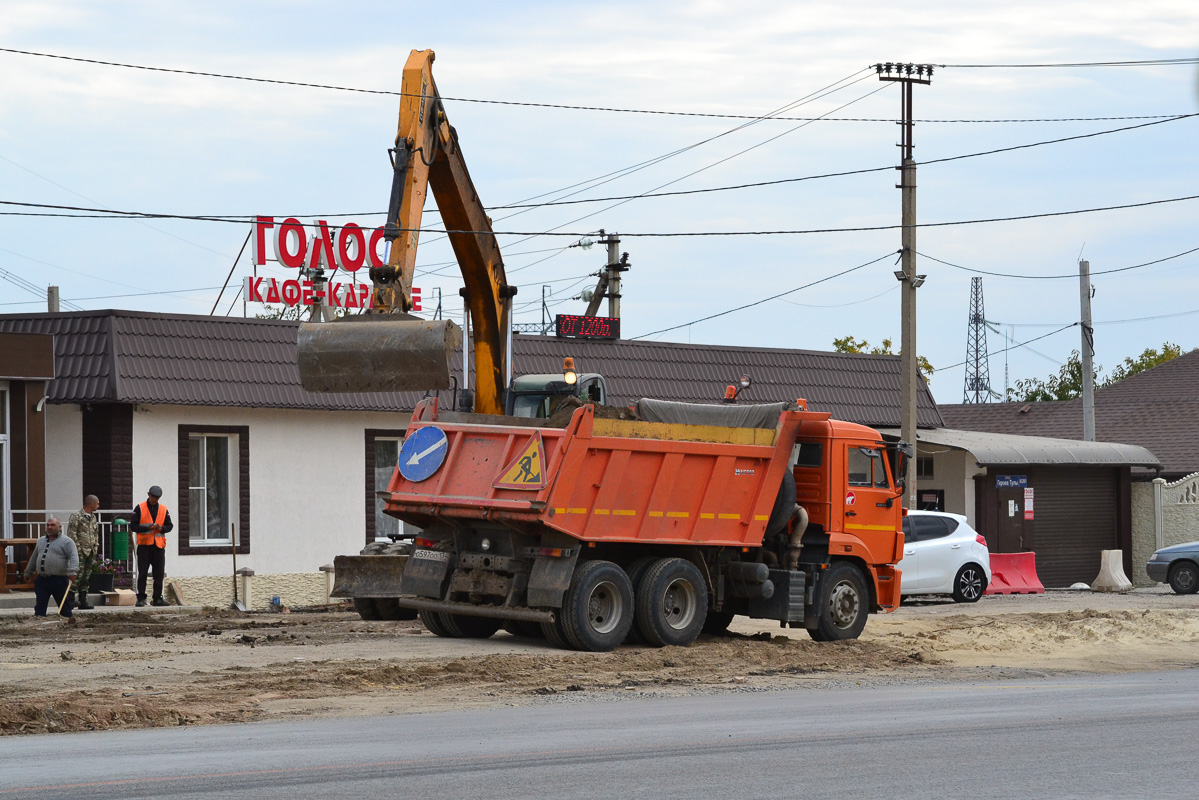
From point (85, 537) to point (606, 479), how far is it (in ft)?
30.5

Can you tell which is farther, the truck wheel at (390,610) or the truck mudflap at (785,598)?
the truck wheel at (390,610)

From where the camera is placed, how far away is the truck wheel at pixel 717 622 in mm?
20641

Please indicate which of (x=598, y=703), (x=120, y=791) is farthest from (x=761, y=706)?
(x=120, y=791)

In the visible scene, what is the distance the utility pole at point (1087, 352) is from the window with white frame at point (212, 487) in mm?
22809

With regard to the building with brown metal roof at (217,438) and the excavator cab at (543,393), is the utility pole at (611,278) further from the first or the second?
the excavator cab at (543,393)

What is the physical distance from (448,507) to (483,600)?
1.23m

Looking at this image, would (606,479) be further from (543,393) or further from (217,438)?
(217,438)

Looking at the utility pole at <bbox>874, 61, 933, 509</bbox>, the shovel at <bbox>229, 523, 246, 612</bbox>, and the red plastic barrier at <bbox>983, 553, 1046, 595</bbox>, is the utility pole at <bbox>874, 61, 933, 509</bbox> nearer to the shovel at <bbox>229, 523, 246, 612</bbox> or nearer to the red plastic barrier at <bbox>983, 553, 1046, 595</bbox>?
the red plastic barrier at <bbox>983, 553, 1046, 595</bbox>

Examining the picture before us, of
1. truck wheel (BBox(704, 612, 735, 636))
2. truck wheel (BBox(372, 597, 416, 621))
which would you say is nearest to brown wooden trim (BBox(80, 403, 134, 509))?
truck wheel (BBox(372, 597, 416, 621))

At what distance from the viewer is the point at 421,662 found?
54.5 feet

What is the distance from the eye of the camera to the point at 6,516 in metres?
25.0

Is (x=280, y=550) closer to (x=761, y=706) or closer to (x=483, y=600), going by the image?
(x=483, y=600)

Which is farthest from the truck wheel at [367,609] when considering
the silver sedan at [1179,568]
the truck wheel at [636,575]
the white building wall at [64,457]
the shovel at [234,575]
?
the silver sedan at [1179,568]

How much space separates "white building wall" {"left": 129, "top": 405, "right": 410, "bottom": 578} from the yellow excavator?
7.40 meters
